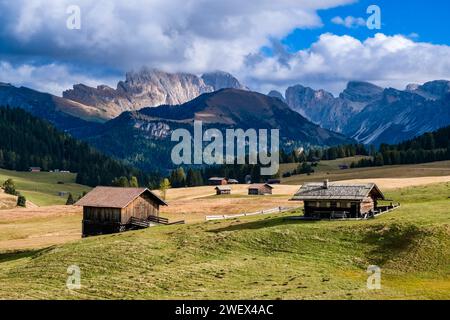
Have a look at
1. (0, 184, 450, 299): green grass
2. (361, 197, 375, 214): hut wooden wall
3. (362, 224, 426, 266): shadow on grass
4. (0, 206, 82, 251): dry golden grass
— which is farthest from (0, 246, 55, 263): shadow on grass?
(361, 197, 375, 214): hut wooden wall

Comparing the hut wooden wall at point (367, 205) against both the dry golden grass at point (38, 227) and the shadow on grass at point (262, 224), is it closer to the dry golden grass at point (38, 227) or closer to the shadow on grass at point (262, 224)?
the shadow on grass at point (262, 224)

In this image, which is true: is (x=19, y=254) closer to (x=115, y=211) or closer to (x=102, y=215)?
(x=102, y=215)

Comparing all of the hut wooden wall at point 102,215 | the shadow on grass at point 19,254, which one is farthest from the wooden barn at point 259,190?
the shadow on grass at point 19,254

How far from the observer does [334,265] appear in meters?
48.9

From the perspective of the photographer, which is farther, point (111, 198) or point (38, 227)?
point (38, 227)

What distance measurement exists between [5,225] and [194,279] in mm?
73845

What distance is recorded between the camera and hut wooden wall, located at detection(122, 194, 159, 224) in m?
84.1

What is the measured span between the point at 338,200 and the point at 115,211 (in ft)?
117

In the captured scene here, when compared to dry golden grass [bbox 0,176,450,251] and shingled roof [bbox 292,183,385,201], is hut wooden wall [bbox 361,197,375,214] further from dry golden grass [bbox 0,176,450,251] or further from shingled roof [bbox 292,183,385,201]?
dry golden grass [bbox 0,176,450,251]

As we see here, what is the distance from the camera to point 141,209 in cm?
8725

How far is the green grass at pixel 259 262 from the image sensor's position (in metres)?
40.2

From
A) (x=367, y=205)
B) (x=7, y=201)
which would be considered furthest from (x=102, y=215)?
(x=7, y=201)

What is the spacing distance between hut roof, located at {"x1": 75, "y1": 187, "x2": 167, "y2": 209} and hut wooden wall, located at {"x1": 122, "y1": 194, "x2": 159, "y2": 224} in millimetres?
1075
